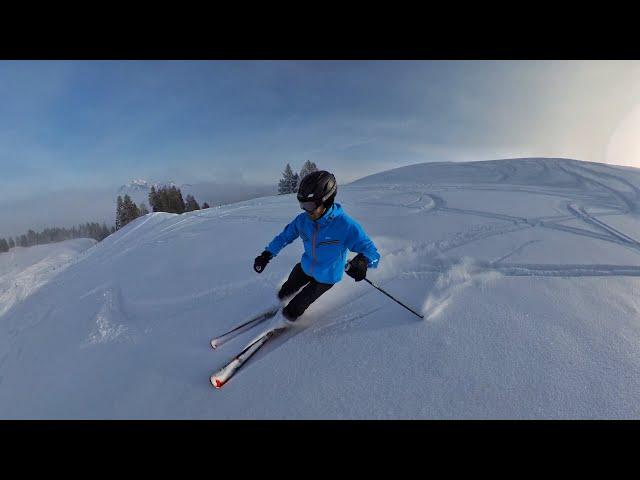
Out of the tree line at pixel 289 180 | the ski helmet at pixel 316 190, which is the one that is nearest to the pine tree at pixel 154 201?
the tree line at pixel 289 180

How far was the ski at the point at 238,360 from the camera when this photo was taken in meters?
2.63

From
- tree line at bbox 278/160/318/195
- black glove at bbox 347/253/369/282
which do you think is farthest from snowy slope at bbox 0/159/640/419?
tree line at bbox 278/160/318/195

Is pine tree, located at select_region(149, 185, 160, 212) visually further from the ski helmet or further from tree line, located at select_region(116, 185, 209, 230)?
the ski helmet

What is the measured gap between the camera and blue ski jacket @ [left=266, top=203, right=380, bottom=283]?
9.78 ft

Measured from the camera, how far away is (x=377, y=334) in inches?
118

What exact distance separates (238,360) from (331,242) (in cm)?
174

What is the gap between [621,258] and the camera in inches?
168

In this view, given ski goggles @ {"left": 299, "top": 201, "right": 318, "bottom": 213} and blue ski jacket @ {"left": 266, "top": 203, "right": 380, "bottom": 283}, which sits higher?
ski goggles @ {"left": 299, "top": 201, "right": 318, "bottom": 213}

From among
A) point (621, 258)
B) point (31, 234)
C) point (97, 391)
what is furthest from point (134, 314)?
point (31, 234)

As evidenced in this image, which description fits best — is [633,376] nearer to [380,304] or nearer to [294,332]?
[380,304]

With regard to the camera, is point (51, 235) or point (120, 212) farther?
point (51, 235)

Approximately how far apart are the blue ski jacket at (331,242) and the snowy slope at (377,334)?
722 millimetres

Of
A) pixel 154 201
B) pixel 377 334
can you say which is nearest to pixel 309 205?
pixel 377 334

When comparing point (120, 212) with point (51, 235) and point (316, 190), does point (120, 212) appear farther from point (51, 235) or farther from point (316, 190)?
point (51, 235)
